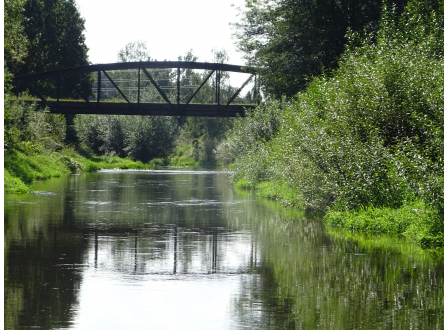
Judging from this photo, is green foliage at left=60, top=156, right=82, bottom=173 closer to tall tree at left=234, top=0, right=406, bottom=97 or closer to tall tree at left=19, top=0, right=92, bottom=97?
tall tree at left=19, top=0, right=92, bottom=97

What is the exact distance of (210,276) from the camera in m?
10.7

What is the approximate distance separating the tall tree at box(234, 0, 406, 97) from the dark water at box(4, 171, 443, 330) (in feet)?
52.5

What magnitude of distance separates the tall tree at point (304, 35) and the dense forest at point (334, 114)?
0.06m

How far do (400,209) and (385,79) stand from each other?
4.17 m

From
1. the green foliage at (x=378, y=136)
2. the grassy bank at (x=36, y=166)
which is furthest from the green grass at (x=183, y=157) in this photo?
the green foliage at (x=378, y=136)

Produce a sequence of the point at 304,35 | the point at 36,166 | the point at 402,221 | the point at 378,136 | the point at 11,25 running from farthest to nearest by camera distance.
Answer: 1. the point at 36,166
2. the point at 304,35
3. the point at 11,25
4. the point at 378,136
5. the point at 402,221

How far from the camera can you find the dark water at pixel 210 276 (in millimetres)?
8008

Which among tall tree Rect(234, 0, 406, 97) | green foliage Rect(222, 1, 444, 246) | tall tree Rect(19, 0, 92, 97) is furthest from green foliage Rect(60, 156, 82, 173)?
green foliage Rect(222, 1, 444, 246)

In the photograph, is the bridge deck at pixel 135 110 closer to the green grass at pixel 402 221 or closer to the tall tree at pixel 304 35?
the tall tree at pixel 304 35

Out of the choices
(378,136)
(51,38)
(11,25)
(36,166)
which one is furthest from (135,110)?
(378,136)

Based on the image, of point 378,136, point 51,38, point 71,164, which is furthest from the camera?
point 51,38

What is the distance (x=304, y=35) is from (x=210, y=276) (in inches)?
957

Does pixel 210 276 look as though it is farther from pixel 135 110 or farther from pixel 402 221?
pixel 135 110

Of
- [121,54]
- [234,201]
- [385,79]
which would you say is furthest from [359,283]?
[121,54]
